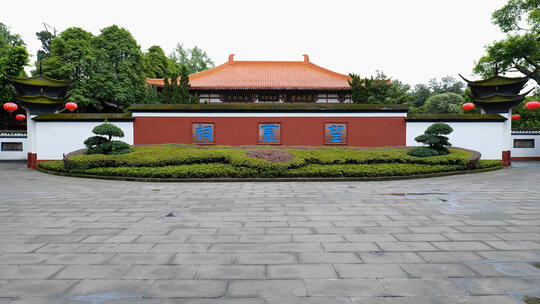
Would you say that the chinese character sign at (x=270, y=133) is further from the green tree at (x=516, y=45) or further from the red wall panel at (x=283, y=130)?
the green tree at (x=516, y=45)

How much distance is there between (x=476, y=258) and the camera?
9.04 feet

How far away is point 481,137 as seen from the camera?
498 inches

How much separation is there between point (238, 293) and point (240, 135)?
1112 cm

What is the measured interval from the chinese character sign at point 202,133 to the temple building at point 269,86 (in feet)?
14.5

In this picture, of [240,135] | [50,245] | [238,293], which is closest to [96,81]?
[240,135]

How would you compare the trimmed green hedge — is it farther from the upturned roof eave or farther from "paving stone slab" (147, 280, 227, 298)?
"paving stone slab" (147, 280, 227, 298)

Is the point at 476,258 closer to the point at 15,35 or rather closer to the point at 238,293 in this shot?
the point at 238,293

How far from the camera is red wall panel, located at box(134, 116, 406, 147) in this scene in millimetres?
12844

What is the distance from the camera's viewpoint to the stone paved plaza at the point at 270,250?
2129 mm

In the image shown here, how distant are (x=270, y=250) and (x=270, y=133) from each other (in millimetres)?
10220

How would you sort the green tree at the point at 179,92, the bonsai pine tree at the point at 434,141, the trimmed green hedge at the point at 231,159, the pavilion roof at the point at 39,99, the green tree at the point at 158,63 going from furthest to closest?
the green tree at the point at 158,63 → the green tree at the point at 179,92 → the pavilion roof at the point at 39,99 → the bonsai pine tree at the point at 434,141 → the trimmed green hedge at the point at 231,159

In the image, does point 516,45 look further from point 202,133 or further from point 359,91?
point 202,133

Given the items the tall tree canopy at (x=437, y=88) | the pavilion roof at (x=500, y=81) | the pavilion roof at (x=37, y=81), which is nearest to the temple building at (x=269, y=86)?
the pavilion roof at (x=37, y=81)

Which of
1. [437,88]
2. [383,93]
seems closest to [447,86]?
[437,88]
